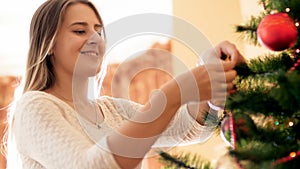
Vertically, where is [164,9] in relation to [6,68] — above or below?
above

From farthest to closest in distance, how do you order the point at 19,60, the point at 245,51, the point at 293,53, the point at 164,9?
the point at 19,60 < the point at 164,9 < the point at 245,51 < the point at 293,53

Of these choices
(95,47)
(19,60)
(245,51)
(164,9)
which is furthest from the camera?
(19,60)

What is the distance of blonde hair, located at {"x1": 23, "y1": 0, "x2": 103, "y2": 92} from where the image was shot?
34.8 inches

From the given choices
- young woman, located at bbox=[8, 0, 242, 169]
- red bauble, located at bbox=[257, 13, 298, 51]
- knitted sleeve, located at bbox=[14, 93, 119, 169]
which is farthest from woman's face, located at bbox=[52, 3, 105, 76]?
red bauble, located at bbox=[257, 13, 298, 51]

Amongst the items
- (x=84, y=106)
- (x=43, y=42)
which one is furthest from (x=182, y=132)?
(x=43, y=42)

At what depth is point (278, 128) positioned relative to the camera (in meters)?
0.51

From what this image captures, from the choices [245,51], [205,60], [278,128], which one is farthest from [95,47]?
[245,51]

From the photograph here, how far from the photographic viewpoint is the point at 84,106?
0.92 m

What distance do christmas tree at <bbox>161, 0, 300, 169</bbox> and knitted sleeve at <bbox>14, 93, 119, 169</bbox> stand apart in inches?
7.0

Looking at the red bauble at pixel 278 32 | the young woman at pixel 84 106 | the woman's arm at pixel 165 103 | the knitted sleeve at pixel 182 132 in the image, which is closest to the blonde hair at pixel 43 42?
the young woman at pixel 84 106

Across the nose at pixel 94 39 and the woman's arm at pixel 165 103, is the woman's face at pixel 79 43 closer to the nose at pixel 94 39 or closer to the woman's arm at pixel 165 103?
the nose at pixel 94 39

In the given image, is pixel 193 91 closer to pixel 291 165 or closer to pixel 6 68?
pixel 291 165

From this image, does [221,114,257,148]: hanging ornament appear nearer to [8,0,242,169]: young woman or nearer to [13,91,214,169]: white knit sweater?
[8,0,242,169]: young woman

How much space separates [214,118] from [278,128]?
11 cm
